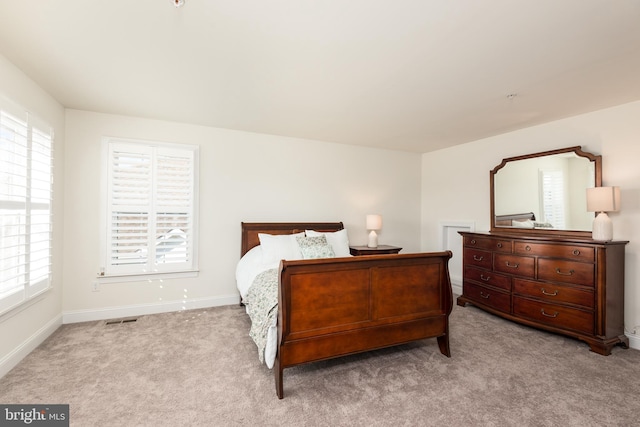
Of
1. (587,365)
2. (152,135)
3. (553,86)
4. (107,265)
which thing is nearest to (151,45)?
(152,135)

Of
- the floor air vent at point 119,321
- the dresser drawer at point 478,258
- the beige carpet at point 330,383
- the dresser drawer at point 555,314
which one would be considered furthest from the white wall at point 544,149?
the floor air vent at point 119,321

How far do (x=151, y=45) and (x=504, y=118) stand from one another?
12.1ft

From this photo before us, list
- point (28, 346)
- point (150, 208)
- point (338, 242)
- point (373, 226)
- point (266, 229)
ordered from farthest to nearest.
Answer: point (373, 226) < point (266, 229) < point (338, 242) < point (150, 208) < point (28, 346)

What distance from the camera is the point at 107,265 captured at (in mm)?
3586

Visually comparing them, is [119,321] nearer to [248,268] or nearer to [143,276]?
[143,276]

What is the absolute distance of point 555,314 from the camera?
3.12 m

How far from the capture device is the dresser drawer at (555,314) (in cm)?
291

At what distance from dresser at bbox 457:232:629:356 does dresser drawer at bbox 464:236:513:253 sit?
11mm

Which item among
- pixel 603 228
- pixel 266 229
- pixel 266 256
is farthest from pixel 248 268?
pixel 603 228

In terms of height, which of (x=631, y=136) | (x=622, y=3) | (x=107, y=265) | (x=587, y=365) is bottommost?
(x=587, y=365)

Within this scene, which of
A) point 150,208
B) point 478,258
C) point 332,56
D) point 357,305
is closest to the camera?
point 332,56

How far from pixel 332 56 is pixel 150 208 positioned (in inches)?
113

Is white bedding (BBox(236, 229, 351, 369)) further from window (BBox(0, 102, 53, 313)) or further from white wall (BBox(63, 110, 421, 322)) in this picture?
window (BBox(0, 102, 53, 313))

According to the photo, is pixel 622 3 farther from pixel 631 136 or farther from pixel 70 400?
pixel 70 400
